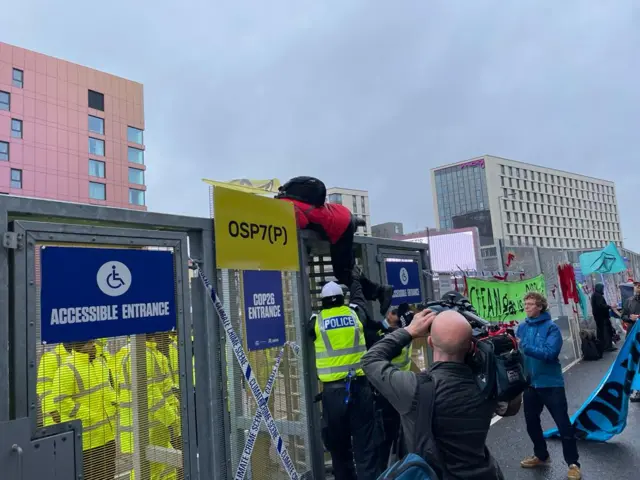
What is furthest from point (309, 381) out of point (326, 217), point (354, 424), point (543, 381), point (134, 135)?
point (134, 135)

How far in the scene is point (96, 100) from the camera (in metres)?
48.5

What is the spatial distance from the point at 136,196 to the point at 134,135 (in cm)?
636

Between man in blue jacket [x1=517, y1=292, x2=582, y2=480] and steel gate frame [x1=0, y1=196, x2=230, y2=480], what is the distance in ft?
11.1

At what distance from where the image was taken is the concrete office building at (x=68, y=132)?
41.5 metres

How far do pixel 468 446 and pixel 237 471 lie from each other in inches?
71.4

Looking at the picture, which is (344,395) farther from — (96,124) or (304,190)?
(96,124)

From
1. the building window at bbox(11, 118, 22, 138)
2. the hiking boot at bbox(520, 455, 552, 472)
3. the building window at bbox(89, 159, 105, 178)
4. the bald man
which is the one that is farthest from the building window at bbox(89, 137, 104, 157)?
the bald man

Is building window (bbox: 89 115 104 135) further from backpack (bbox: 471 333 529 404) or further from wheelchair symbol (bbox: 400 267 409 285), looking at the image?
backpack (bbox: 471 333 529 404)

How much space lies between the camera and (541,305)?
5312 millimetres

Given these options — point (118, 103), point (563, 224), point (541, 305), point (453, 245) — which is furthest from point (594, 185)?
point (541, 305)

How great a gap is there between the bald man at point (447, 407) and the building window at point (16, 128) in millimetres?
47382

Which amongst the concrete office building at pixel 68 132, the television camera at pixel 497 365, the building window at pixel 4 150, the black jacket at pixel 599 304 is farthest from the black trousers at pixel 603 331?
the building window at pixel 4 150

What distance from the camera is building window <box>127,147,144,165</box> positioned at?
51.4m

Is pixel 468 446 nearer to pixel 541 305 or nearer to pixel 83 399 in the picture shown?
pixel 83 399
